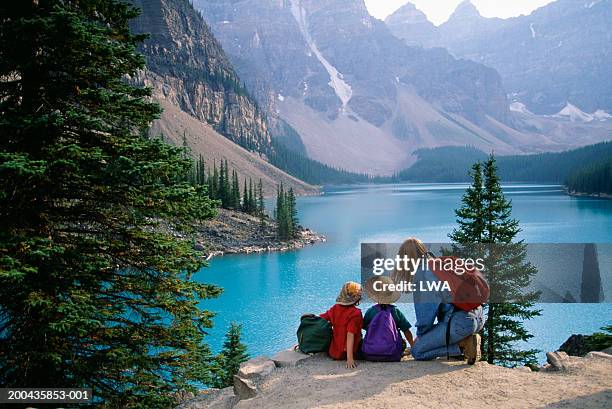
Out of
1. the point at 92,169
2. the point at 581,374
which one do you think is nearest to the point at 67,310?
the point at 92,169

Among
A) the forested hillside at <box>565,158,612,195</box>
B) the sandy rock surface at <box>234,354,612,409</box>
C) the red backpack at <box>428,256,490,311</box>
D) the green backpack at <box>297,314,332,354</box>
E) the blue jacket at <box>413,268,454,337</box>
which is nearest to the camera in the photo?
the sandy rock surface at <box>234,354,612,409</box>

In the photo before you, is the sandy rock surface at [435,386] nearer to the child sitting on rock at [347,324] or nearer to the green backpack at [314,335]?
the child sitting on rock at [347,324]

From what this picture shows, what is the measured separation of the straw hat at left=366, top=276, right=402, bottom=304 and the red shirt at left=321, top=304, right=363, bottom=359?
419mm

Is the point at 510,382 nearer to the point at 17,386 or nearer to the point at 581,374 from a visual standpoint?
the point at 581,374

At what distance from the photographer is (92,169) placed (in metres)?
7.55

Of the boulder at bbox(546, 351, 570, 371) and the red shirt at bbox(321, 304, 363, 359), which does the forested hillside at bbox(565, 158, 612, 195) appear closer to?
the boulder at bbox(546, 351, 570, 371)

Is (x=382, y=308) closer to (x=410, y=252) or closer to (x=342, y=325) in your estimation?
(x=342, y=325)

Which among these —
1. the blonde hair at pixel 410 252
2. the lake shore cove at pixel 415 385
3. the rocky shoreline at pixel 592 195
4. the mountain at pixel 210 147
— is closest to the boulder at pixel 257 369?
the lake shore cove at pixel 415 385

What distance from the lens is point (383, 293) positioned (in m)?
8.40

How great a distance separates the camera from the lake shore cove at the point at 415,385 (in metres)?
6.74

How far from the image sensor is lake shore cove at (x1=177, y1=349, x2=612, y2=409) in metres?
6.74

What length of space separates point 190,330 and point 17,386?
9.25 feet

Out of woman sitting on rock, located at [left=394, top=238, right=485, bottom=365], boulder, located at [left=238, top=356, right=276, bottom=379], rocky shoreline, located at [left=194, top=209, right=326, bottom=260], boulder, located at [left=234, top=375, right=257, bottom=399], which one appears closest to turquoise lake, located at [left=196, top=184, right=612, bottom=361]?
rocky shoreline, located at [left=194, top=209, right=326, bottom=260]

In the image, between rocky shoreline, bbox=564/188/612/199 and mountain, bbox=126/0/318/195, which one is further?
mountain, bbox=126/0/318/195
